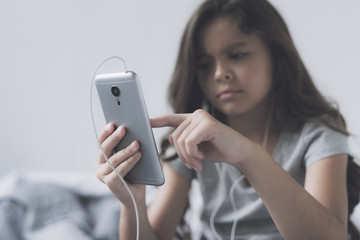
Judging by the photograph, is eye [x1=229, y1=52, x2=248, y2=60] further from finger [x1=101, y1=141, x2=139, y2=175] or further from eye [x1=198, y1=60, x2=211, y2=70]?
finger [x1=101, y1=141, x2=139, y2=175]

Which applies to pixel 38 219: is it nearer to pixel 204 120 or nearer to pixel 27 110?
pixel 204 120

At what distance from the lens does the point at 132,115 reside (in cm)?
59

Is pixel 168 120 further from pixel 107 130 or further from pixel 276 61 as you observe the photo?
pixel 276 61

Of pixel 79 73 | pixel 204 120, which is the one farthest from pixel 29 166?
pixel 204 120

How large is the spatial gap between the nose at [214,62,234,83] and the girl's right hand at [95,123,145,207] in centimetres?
32

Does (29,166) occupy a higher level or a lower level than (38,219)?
lower

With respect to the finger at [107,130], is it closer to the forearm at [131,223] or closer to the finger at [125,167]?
A: the finger at [125,167]

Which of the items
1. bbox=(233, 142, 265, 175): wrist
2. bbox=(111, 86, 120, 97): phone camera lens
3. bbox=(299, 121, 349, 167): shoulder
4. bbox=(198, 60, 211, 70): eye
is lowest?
bbox=(299, 121, 349, 167): shoulder

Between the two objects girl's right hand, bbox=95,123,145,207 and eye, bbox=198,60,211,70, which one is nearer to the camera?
girl's right hand, bbox=95,123,145,207

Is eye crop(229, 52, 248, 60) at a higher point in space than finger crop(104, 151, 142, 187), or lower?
higher

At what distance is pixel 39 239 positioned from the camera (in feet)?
3.10

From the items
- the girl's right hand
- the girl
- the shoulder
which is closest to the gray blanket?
the girl

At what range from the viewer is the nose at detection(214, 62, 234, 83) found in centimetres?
84

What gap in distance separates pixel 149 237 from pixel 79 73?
3.61ft
